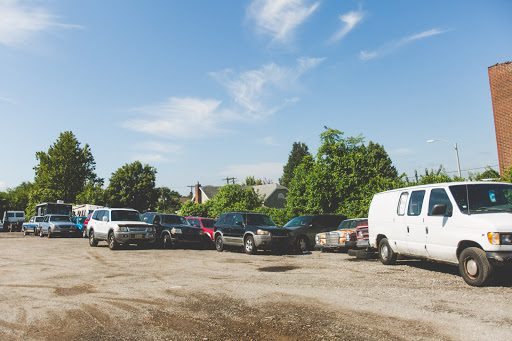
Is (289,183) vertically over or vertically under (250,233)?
over

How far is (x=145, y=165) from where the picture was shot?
58375 millimetres

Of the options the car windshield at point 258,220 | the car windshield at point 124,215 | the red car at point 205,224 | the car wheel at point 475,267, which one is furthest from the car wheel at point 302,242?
the car wheel at point 475,267

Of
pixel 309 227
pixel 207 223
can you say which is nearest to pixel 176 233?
pixel 207 223

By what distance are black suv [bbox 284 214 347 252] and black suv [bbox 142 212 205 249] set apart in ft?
15.1

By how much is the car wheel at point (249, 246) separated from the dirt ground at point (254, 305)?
5.50 metres

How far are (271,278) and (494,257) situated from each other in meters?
4.68

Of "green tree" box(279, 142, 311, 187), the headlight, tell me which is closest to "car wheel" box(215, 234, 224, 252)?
the headlight

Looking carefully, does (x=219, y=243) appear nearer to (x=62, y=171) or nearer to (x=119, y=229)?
(x=119, y=229)

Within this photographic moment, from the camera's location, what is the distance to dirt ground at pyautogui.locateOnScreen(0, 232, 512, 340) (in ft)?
16.4

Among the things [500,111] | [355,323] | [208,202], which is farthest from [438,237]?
[208,202]

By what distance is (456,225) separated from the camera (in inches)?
322

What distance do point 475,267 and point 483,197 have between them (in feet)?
5.39

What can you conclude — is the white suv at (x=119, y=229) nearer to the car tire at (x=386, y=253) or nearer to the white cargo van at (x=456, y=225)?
the car tire at (x=386, y=253)

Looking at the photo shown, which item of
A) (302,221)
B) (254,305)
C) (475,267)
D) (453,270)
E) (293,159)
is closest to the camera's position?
(254,305)
